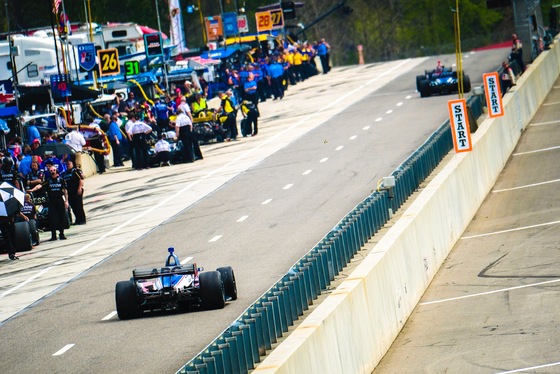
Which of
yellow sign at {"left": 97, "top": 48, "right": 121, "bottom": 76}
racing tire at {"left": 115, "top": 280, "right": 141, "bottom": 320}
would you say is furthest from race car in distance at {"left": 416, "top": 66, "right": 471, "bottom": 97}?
racing tire at {"left": 115, "top": 280, "right": 141, "bottom": 320}

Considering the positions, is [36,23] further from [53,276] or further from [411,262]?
[411,262]

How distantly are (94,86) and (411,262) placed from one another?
28744 millimetres

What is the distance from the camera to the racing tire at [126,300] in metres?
18.2

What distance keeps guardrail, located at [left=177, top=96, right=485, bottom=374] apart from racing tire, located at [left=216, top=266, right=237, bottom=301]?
4.49 feet

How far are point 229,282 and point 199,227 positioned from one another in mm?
8164

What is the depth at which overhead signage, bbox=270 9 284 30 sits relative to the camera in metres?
64.8

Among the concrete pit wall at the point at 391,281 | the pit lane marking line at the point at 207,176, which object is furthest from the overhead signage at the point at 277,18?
the concrete pit wall at the point at 391,281

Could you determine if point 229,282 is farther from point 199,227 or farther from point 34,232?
point 34,232

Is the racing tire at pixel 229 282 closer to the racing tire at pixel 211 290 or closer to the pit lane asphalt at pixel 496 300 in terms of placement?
the racing tire at pixel 211 290

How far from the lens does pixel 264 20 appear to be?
64750 millimetres

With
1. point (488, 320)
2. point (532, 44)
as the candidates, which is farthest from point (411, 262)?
point (532, 44)

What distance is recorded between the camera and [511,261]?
68.0 ft

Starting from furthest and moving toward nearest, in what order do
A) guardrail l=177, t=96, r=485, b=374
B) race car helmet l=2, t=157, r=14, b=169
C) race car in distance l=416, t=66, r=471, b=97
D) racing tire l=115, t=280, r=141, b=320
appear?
race car in distance l=416, t=66, r=471, b=97 → race car helmet l=2, t=157, r=14, b=169 → racing tire l=115, t=280, r=141, b=320 → guardrail l=177, t=96, r=485, b=374

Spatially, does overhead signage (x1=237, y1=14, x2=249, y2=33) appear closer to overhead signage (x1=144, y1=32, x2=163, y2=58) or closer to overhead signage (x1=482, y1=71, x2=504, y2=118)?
overhead signage (x1=144, y1=32, x2=163, y2=58)
